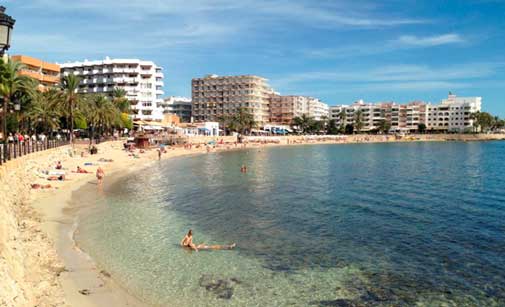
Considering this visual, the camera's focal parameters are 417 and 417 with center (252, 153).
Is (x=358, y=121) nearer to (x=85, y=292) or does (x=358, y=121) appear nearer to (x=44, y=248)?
(x=44, y=248)

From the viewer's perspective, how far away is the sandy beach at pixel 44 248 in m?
12.0

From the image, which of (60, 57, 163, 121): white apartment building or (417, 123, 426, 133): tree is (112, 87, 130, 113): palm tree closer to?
(60, 57, 163, 121): white apartment building

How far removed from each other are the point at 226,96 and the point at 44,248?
154 m

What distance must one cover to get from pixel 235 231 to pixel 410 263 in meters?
9.21

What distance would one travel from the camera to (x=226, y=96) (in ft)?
553

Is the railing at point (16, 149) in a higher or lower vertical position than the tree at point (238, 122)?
lower

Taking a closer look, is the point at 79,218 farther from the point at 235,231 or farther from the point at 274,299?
the point at 274,299

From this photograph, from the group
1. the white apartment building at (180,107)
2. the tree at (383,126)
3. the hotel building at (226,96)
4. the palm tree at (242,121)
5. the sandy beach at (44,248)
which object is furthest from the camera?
the tree at (383,126)

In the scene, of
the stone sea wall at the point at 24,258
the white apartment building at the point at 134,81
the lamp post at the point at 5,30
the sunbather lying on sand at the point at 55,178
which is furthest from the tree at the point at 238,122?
the lamp post at the point at 5,30

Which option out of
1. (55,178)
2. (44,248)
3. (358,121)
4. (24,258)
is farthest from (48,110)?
(358,121)

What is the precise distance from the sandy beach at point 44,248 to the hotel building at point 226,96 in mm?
126696

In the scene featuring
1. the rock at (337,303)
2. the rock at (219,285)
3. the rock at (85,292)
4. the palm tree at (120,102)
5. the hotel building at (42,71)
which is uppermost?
the hotel building at (42,71)

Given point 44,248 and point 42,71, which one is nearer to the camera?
point 44,248

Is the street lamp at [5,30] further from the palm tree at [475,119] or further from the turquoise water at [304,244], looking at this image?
the palm tree at [475,119]
